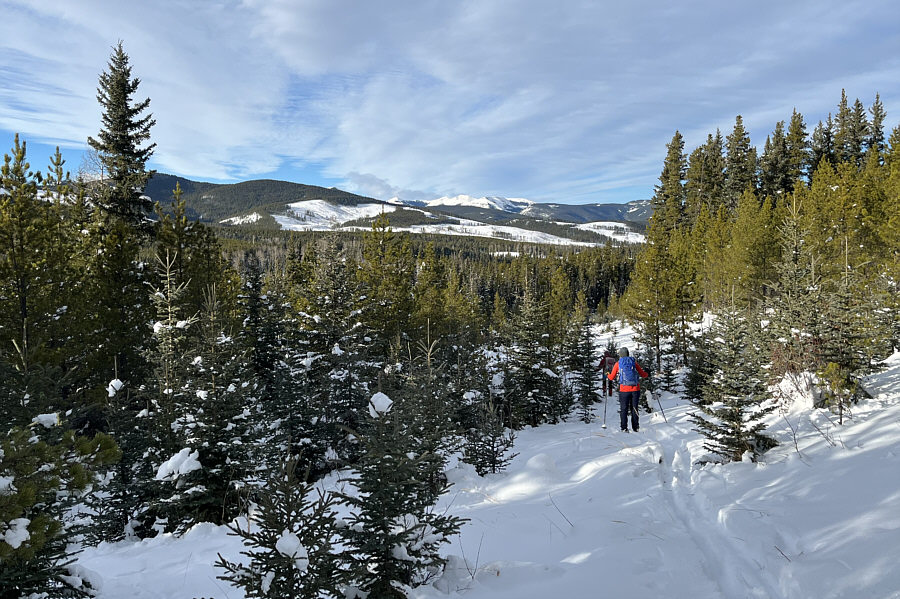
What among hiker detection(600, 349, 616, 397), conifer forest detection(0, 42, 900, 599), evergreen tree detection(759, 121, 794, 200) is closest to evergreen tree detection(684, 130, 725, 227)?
evergreen tree detection(759, 121, 794, 200)

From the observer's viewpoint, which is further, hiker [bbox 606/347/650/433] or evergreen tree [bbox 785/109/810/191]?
evergreen tree [bbox 785/109/810/191]

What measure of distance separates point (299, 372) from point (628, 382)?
10688 millimetres

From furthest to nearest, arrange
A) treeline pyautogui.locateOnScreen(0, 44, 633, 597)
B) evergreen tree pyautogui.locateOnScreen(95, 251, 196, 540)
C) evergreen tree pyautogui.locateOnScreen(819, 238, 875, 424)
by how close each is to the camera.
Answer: evergreen tree pyautogui.locateOnScreen(95, 251, 196, 540), evergreen tree pyautogui.locateOnScreen(819, 238, 875, 424), treeline pyautogui.locateOnScreen(0, 44, 633, 597)

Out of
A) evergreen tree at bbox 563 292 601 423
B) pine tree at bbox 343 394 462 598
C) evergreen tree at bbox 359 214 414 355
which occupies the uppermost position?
evergreen tree at bbox 359 214 414 355

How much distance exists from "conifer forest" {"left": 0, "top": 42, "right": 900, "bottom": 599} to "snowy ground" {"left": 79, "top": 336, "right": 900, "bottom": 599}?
53 cm

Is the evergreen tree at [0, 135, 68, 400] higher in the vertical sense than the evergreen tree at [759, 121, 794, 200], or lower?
lower

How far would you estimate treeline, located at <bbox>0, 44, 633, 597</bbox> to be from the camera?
12.0ft

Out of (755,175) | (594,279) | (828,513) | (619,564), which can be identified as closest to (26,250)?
(619,564)

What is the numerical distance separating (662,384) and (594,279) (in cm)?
8058

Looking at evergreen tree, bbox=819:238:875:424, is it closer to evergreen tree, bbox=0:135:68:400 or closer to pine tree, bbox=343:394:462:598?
pine tree, bbox=343:394:462:598

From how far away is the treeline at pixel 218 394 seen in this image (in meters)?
3.67

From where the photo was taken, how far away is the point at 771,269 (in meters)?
28.5

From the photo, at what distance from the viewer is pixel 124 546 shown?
25.3ft

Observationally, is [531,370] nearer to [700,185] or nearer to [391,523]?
[391,523]
